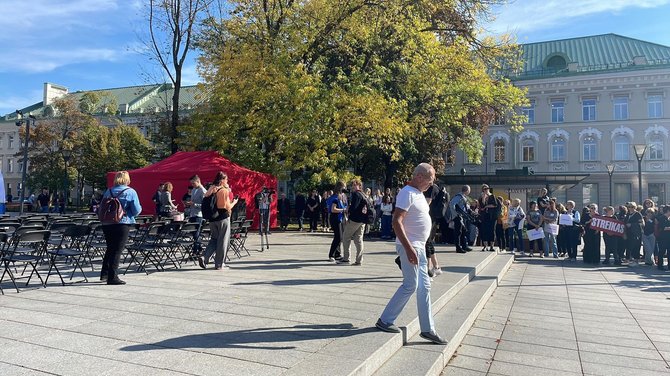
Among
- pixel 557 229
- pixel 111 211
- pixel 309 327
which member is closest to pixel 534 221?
pixel 557 229

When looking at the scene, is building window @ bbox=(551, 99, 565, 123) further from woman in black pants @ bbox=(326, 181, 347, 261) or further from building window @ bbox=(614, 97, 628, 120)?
woman in black pants @ bbox=(326, 181, 347, 261)

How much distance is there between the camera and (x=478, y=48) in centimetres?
2111

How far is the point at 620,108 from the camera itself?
42.2m

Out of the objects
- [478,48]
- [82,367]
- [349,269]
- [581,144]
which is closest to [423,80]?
[478,48]

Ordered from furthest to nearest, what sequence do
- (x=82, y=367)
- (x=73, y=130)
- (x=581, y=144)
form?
(x=73, y=130)
(x=581, y=144)
(x=82, y=367)

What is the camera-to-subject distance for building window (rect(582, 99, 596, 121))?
4319 cm

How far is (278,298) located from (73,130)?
5018 cm

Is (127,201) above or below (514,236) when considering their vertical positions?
above

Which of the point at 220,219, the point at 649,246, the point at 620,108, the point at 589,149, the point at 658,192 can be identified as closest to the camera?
the point at 220,219

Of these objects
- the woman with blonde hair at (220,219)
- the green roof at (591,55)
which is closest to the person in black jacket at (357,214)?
the woman with blonde hair at (220,219)

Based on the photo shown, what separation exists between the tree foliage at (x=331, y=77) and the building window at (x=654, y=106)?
76.7 ft

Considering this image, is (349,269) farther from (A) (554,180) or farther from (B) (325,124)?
(A) (554,180)

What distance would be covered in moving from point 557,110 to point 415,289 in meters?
45.5

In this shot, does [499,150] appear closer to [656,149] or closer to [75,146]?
[656,149]
